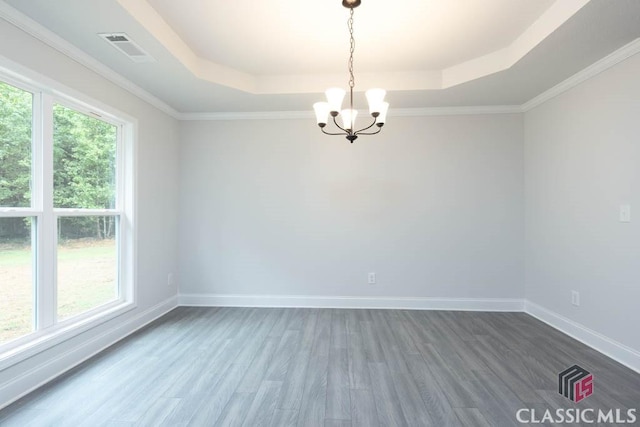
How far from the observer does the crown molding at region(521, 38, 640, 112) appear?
2355 millimetres

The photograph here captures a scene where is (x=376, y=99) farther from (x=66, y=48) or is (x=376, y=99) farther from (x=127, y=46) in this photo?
(x=66, y=48)

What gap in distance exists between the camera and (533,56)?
2.55 meters

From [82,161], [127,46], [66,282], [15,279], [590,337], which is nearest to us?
[15,279]

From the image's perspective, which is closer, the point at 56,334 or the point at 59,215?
the point at 56,334

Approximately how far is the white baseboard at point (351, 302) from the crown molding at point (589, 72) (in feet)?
7.79

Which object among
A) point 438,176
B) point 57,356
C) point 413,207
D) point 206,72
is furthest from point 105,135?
point 438,176

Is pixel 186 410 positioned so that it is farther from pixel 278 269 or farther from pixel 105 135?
pixel 105 135

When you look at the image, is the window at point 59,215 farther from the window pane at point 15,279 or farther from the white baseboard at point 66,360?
the white baseboard at point 66,360

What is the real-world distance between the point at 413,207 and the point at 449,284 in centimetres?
106

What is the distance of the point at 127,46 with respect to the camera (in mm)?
2369

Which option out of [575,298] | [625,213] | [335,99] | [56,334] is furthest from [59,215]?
[575,298]

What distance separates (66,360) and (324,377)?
6.58ft

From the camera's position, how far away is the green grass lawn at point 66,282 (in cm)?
204

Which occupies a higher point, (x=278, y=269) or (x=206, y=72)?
(x=206, y=72)
